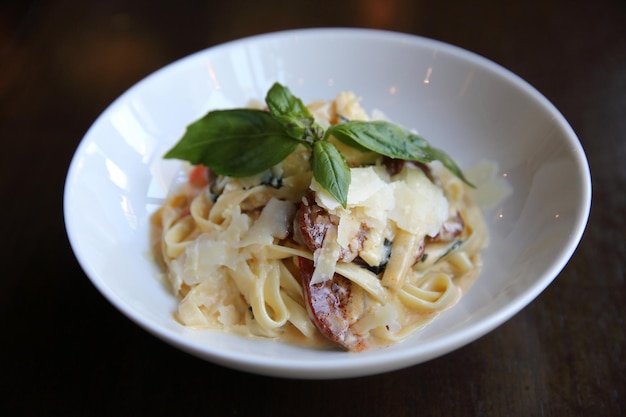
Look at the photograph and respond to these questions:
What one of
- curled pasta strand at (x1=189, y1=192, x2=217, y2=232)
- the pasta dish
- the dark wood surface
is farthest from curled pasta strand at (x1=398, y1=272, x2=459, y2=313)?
curled pasta strand at (x1=189, y1=192, x2=217, y2=232)

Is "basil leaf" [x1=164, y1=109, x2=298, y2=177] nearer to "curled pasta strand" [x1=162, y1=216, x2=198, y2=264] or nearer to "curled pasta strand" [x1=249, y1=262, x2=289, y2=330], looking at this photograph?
"curled pasta strand" [x1=162, y1=216, x2=198, y2=264]

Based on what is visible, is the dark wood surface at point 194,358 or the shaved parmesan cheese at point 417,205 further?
the shaved parmesan cheese at point 417,205

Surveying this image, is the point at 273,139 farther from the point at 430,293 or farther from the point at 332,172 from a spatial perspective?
the point at 430,293

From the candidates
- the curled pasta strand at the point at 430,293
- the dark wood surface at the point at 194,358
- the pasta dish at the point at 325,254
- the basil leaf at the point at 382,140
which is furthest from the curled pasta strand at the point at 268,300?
the basil leaf at the point at 382,140

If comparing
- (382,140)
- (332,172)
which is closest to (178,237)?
(332,172)

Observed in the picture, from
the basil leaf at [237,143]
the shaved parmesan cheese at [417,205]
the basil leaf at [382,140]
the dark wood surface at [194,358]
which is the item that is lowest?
the dark wood surface at [194,358]

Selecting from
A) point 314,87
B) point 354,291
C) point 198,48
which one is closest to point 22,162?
point 198,48

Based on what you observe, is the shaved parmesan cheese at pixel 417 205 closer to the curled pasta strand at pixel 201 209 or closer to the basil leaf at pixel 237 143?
the basil leaf at pixel 237 143
